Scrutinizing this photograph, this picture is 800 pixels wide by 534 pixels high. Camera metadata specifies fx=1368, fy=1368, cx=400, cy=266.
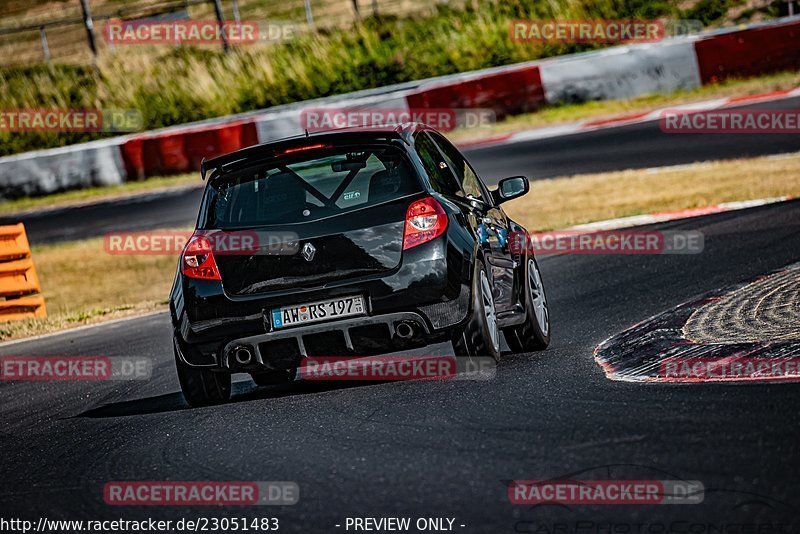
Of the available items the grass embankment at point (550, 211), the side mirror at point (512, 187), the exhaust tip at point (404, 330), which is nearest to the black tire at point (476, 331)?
the exhaust tip at point (404, 330)

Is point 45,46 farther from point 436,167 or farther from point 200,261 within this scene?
point 200,261

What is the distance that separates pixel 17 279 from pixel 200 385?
756 centimetres

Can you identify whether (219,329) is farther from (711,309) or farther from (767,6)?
(767,6)

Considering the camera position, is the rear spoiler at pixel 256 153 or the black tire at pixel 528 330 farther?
the black tire at pixel 528 330

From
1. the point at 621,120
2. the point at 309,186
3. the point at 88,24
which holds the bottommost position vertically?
the point at 621,120

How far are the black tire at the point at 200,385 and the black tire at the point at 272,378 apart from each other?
81 cm

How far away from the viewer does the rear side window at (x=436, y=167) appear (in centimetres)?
757

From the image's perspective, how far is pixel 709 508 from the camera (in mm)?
4309

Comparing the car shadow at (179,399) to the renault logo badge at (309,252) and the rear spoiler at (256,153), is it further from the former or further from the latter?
the rear spoiler at (256,153)

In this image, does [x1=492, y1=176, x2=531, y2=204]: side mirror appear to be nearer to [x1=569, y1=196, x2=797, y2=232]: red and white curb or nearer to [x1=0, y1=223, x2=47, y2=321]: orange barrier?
[x1=569, y1=196, x2=797, y2=232]: red and white curb

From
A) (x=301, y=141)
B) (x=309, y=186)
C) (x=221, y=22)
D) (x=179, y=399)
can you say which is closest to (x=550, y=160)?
(x=221, y=22)

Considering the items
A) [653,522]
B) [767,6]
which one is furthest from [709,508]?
[767,6]

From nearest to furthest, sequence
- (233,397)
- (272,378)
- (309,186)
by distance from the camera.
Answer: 1. (309,186)
2. (233,397)
3. (272,378)

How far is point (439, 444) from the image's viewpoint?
5691 mm
